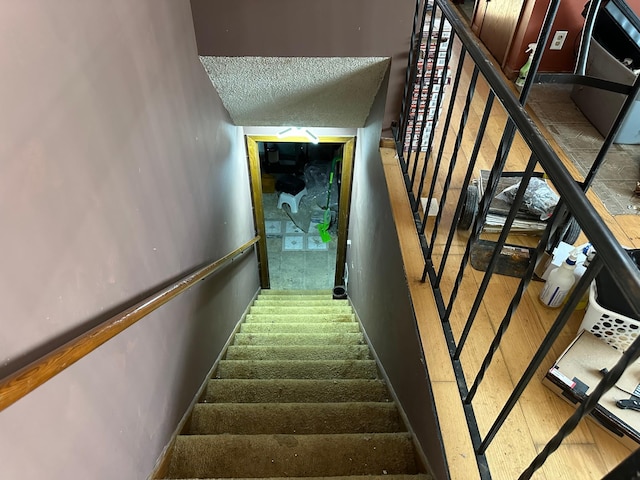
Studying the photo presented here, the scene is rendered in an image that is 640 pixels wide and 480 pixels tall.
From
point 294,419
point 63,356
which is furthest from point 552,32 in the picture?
point 63,356

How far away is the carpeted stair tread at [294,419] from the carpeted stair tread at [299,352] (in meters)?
0.69

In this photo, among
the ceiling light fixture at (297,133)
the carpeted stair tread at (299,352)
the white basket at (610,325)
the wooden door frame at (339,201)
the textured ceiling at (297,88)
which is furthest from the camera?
the wooden door frame at (339,201)

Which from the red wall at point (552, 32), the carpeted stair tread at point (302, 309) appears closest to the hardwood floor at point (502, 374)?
the red wall at point (552, 32)

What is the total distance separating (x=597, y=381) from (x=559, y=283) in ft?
1.12

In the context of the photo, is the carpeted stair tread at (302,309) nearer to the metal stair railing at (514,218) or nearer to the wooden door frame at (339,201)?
the wooden door frame at (339,201)

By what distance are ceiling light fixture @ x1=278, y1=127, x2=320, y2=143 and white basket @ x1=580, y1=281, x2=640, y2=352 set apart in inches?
105

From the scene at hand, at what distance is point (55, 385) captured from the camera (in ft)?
3.12

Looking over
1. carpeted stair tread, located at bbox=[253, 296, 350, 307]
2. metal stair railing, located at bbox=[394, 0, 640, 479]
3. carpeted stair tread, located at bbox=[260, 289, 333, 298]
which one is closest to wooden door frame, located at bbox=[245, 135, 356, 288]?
carpeted stair tread, located at bbox=[260, 289, 333, 298]

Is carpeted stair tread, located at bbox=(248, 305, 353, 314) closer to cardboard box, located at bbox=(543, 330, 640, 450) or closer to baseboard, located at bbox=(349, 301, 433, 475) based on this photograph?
baseboard, located at bbox=(349, 301, 433, 475)

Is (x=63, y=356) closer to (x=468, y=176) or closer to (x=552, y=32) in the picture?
(x=468, y=176)

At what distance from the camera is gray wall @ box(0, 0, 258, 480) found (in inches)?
32.5

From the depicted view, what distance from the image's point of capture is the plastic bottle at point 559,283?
1441 mm

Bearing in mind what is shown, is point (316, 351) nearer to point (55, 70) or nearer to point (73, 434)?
point (73, 434)

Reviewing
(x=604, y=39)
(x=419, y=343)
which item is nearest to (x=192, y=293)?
(x=419, y=343)
